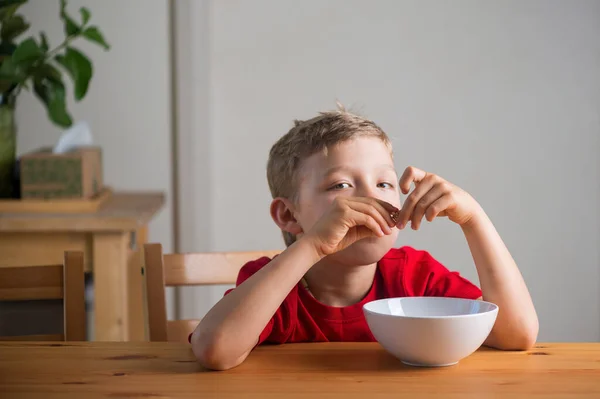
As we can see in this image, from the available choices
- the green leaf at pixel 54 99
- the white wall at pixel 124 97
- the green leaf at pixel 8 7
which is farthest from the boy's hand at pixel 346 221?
the white wall at pixel 124 97

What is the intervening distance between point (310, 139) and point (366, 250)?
208 millimetres

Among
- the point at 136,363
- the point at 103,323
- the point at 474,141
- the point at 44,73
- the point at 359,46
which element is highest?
the point at 359,46

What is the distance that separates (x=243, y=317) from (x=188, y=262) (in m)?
0.43

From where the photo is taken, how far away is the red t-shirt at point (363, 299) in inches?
44.2

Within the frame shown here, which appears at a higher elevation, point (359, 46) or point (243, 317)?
point (359, 46)

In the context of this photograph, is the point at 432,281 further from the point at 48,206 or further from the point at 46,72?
the point at 46,72

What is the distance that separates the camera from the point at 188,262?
1.35 meters

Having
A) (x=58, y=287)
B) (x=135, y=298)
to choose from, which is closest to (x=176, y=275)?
(x=58, y=287)

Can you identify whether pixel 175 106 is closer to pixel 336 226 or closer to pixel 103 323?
pixel 103 323

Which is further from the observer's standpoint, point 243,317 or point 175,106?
point 175,106

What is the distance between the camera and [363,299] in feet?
3.89

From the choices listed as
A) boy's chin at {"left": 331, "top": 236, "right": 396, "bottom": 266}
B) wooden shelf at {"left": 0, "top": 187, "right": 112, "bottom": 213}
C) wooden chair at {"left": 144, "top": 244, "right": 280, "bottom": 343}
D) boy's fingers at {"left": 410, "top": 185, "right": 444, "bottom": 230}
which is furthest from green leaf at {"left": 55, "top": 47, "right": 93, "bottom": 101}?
boy's fingers at {"left": 410, "top": 185, "right": 444, "bottom": 230}

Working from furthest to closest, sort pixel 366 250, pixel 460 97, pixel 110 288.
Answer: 1. pixel 460 97
2. pixel 110 288
3. pixel 366 250

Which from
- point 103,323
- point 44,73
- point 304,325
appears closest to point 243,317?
point 304,325
